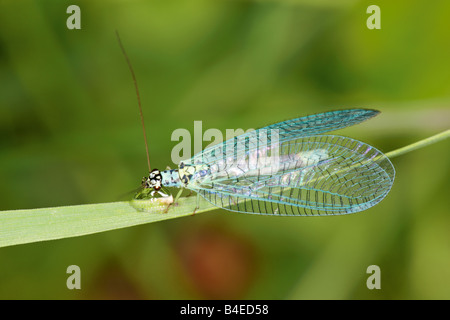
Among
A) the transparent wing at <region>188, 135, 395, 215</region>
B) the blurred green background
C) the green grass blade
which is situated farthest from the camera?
→ the blurred green background

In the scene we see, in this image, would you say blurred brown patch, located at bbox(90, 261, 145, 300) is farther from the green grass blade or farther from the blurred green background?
the green grass blade

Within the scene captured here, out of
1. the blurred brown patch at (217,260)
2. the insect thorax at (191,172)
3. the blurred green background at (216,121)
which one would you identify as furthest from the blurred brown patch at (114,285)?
the insect thorax at (191,172)

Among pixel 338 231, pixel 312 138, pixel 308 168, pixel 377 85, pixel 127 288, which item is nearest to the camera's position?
pixel 308 168

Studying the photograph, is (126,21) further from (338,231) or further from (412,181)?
(412,181)

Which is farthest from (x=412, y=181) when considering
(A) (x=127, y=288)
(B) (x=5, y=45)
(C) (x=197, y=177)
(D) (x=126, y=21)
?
(B) (x=5, y=45)

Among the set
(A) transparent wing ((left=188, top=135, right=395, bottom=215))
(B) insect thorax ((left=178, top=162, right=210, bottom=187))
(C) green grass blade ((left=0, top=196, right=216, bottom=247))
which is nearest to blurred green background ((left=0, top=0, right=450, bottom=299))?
(B) insect thorax ((left=178, top=162, right=210, bottom=187))

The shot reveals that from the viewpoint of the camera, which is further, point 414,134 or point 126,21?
point 126,21

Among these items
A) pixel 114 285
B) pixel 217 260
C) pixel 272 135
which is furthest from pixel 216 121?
pixel 114 285
